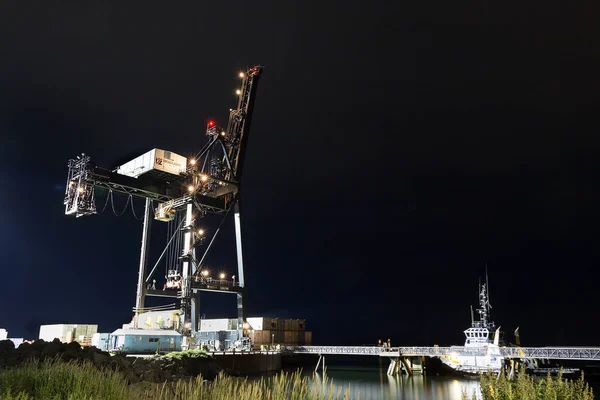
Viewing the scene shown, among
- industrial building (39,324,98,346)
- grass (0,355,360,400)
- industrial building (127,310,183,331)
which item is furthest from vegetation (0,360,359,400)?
industrial building (39,324,98,346)

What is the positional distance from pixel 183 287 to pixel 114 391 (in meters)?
41.0

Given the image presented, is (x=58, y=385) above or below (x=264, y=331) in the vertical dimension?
above

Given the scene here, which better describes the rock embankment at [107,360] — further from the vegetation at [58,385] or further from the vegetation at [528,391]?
the vegetation at [528,391]

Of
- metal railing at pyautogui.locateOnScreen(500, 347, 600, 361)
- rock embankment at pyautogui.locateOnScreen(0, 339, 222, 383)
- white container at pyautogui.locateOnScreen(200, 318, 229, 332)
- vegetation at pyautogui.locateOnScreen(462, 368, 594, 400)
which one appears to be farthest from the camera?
white container at pyautogui.locateOnScreen(200, 318, 229, 332)

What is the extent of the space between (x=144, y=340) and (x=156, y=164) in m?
17.3

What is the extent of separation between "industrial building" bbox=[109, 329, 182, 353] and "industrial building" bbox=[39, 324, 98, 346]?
9.13 metres

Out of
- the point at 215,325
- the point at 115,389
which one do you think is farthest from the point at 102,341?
the point at 115,389

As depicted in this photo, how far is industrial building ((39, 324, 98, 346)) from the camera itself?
1970 inches

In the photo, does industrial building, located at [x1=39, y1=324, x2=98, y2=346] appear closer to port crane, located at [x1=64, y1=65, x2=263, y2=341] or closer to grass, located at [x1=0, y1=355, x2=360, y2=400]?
port crane, located at [x1=64, y1=65, x2=263, y2=341]

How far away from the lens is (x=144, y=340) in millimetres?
43438

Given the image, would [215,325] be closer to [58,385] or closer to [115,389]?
[58,385]

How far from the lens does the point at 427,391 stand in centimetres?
3881

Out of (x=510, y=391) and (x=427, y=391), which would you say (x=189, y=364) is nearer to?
(x=427, y=391)

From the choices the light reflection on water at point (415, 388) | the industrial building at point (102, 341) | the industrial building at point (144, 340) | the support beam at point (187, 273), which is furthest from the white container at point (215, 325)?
the light reflection on water at point (415, 388)
